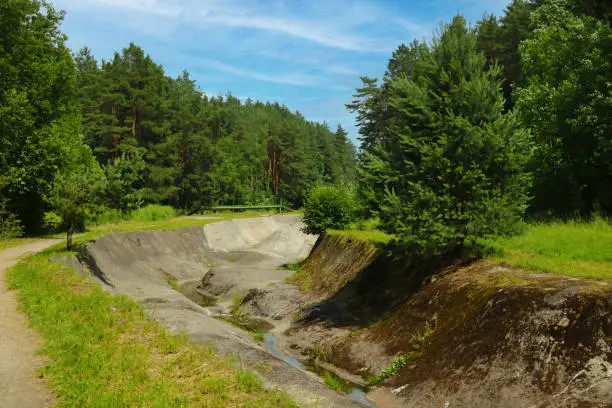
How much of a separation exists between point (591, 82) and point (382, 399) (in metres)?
20.0

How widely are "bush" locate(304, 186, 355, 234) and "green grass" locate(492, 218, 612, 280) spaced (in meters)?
16.4

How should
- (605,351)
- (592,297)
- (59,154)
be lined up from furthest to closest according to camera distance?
(59,154) → (592,297) → (605,351)

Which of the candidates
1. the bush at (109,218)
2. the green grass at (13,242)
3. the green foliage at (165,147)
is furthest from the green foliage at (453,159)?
the green foliage at (165,147)

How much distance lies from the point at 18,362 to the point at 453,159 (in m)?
14.3

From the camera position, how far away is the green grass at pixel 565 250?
42.9 feet

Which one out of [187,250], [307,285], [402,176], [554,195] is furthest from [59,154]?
[554,195]

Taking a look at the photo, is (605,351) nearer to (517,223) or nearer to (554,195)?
(517,223)

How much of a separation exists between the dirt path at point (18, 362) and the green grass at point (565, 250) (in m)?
13.0

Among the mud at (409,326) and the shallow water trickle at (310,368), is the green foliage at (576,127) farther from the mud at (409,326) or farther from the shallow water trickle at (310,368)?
the shallow water trickle at (310,368)

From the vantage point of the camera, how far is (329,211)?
3434 cm

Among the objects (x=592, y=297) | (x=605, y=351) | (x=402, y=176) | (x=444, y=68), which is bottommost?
(x=605, y=351)

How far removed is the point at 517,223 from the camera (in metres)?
15.6

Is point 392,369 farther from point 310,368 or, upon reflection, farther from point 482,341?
point 310,368

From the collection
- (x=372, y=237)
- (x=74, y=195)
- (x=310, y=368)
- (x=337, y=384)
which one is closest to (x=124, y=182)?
(x=74, y=195)
